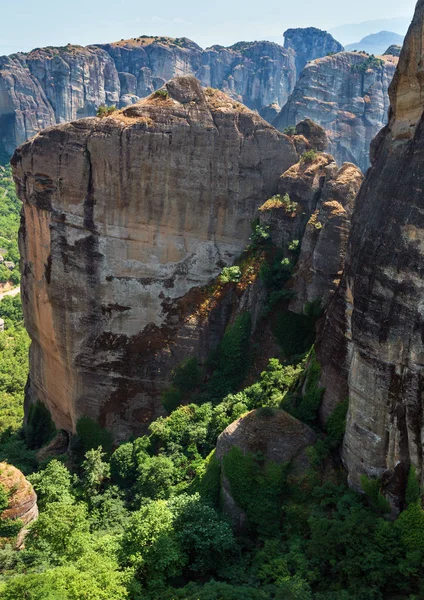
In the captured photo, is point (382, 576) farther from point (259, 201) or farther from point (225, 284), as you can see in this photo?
point (259, 201)

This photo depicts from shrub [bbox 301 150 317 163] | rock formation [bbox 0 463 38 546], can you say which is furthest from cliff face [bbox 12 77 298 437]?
rock formation [bbox 0 463 38 546]

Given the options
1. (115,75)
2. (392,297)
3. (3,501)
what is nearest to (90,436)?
(3,501)

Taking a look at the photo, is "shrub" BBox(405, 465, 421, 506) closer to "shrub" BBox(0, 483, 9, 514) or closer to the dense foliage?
"shrub" BBox(0, 483, 9, 514)

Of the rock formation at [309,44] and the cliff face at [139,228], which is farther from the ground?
the rock formation at [309,44]

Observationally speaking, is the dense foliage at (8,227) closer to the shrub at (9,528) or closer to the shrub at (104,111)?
the shrub at (104,111)

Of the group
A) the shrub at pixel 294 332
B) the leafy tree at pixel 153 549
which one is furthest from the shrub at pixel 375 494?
the shrub at pixel 294 332

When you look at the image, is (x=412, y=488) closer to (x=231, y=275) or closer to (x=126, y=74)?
(x=231, y=275)
